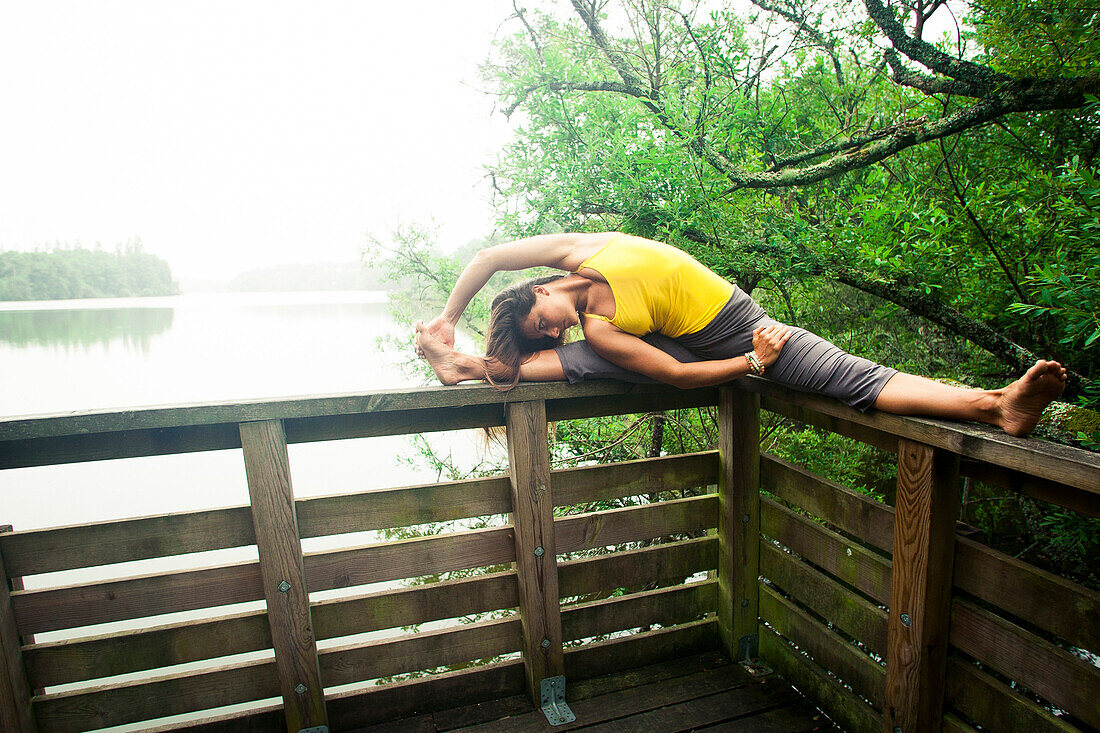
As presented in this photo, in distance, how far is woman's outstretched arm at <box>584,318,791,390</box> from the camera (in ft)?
5.58

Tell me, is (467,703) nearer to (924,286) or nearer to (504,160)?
(924,286)

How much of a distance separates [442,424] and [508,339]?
0.32m

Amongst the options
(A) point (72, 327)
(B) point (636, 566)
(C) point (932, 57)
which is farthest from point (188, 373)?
(C) point (932, 57)

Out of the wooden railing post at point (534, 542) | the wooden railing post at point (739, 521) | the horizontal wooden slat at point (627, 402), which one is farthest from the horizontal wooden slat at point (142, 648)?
the wooden railing post at point (739, 521)

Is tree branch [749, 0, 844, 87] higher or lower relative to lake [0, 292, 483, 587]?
higher

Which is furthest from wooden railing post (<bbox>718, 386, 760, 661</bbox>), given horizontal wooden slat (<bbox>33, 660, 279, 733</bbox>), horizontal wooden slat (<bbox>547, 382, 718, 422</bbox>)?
horizontal wooden slat (<bbox>33, 660, 279, 733</bbox>)

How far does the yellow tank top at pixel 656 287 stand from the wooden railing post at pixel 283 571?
3.19 feet

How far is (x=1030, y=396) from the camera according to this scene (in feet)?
3.87

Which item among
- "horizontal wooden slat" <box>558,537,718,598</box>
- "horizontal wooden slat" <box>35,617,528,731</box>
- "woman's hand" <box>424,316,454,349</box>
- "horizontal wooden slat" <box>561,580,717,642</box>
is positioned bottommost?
"horizontal wooden slat" <box>561,580,717,642</box>

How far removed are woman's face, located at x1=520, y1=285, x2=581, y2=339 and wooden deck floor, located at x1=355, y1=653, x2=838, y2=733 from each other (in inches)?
47.5

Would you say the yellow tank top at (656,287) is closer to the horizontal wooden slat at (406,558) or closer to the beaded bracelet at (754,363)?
the beaded bracelet at (754,363)

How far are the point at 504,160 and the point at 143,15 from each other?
7.74m

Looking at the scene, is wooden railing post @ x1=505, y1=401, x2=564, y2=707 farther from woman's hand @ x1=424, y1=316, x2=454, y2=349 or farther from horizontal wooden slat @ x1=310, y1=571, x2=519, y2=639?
woman's hand @ x1=424, y1=316, x2=454, y2=349

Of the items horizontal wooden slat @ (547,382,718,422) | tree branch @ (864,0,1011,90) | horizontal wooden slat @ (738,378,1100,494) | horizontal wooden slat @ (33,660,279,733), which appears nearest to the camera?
horizontal wooden slat @ (738,378,1100,494)
